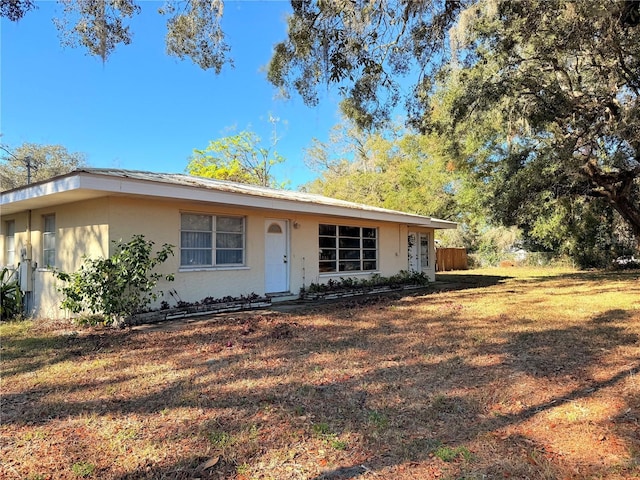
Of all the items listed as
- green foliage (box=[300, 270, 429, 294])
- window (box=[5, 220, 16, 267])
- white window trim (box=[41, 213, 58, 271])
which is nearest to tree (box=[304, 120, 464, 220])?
green foliage (box=[300, 270, 429, 294])

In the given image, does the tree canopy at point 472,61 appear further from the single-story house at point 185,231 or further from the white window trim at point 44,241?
the white window trim at point 44,241

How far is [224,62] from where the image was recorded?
22.3ft

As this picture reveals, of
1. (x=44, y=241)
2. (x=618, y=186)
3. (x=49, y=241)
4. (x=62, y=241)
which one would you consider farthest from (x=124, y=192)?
(x=618, y=186)

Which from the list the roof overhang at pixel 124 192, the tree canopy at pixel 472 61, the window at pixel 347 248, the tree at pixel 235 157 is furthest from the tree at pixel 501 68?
the tree at pixel 235 157

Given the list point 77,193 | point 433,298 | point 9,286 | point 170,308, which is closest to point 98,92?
point 9,286

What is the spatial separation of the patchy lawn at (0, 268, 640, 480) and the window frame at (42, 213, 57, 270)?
2.56m

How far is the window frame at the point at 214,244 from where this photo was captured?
903cm

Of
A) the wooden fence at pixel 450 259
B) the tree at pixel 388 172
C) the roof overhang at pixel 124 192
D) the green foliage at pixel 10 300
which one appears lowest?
the green foliage at pixel 10 300

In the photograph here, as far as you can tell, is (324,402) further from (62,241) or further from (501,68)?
(501,68)

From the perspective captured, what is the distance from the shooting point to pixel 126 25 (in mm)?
6281

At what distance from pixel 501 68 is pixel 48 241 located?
11.3 metres

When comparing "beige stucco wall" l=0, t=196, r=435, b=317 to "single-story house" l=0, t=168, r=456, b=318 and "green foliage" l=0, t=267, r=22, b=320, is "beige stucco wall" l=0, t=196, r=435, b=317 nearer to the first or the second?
"single-story house" l=0, t=168, r=456, b=318

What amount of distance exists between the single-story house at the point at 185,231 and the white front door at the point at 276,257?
1.1 inches

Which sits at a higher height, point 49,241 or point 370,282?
point 49,241
